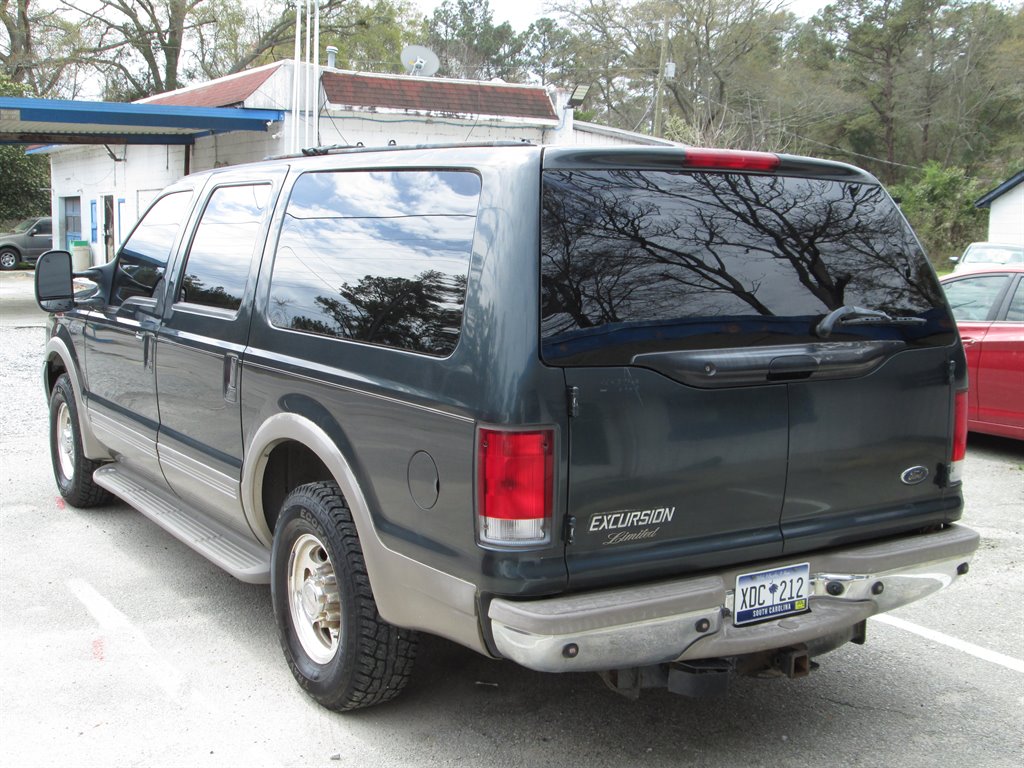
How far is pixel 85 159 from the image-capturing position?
26.3 metres

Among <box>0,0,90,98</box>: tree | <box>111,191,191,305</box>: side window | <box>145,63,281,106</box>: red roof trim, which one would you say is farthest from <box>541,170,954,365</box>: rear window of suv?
<box>0,0,90,98</box>: tree

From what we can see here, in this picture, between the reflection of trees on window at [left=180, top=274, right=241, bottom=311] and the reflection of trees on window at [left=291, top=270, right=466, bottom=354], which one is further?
the reflection of trees on window at [left=180, top=274, right=241, bottom=311]

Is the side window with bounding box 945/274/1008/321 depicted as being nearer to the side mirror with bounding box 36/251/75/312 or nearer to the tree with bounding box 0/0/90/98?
the side mirror with bounding box 36/251/75/312

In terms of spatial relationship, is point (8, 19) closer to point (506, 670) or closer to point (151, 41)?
point (151, 41)

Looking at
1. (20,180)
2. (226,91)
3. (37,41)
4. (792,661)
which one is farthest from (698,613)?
(37,41)

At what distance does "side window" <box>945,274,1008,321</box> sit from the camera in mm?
8195

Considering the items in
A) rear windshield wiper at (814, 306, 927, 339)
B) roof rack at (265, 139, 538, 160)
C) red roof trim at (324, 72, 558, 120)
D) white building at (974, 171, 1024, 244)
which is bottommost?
rear windshield wiper at (814, 306, 927, 339)

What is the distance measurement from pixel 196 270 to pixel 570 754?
2756mm

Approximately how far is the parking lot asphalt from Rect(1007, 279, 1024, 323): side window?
10.6 ft

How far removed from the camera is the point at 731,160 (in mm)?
3373

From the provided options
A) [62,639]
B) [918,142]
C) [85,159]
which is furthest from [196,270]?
[918,142]

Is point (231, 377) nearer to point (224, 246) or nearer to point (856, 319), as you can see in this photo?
point (224, 246)

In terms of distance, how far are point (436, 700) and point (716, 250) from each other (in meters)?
2.05

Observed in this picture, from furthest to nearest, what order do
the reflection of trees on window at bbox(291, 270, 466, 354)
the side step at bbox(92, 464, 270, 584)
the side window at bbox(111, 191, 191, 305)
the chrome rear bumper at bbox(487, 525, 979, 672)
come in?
the side window at bbox(111, 191, 191, 305) < the side step at bbox(92, 464, 270, 584) < the reflection of trees on window at bbox(291, 270, 466, 354) < the chrome rear bumper at bbox(487, 525, 979, 672)
